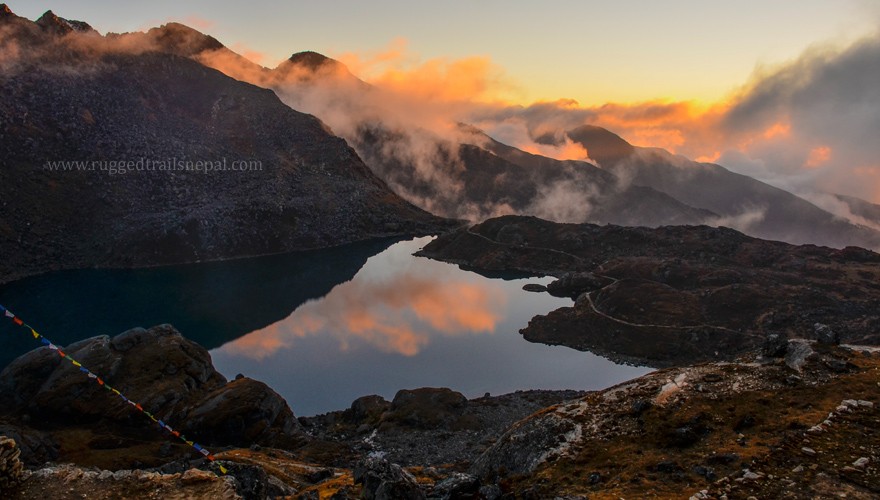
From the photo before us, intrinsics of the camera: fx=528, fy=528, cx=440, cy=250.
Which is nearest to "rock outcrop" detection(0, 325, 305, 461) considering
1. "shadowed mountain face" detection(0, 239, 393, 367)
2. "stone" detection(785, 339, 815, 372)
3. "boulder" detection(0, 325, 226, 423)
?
"boulder" detection(0, 325, 226, 423)

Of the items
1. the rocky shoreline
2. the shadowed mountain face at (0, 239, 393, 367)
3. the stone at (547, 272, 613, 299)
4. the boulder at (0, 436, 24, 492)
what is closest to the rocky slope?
the stone at (547, 272, 613, 299)

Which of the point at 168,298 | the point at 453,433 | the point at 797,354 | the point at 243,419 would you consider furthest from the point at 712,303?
the point at 168,298

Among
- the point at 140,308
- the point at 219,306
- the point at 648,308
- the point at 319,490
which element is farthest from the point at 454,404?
the point at 140,308

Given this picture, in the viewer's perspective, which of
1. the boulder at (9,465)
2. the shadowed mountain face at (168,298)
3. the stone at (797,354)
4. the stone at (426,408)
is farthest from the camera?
the shadowed mountain face at (168,298)

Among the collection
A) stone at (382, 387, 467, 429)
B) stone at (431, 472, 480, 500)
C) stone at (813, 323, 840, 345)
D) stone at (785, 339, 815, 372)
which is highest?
stone at (813, 323, 840, 345)

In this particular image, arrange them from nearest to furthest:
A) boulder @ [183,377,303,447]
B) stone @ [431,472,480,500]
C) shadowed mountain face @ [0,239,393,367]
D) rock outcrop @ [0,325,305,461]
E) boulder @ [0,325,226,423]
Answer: stone @ [431,472,480,500]
rock outcrop @ [0,325,305,461]
boulder @ [0,325,226,423]
boulder @ [183,377,303,447]
shadowed mountain face @ [0,239,393,367]

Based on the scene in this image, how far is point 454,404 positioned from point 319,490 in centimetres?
3710

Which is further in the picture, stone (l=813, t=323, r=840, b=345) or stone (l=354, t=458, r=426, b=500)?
stone (l=813, t=323, r=840, b=345)

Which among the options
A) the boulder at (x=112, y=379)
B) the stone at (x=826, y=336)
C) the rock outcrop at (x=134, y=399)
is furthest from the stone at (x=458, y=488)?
the boulder at (x=112, y=379)

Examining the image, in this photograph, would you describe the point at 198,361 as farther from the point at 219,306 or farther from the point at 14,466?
the point at 219,306

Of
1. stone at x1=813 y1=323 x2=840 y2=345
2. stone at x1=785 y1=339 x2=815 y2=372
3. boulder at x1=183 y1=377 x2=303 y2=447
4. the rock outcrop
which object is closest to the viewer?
stone at x1=785 y1=339 x2=815 y2=372

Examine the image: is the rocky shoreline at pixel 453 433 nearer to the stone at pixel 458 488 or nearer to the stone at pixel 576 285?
the stone at pixel 458 488

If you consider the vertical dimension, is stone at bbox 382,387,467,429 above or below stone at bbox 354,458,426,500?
below

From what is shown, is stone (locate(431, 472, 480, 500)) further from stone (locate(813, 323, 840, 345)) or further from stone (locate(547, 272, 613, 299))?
stone (locate(547, 272, 613, 299))
